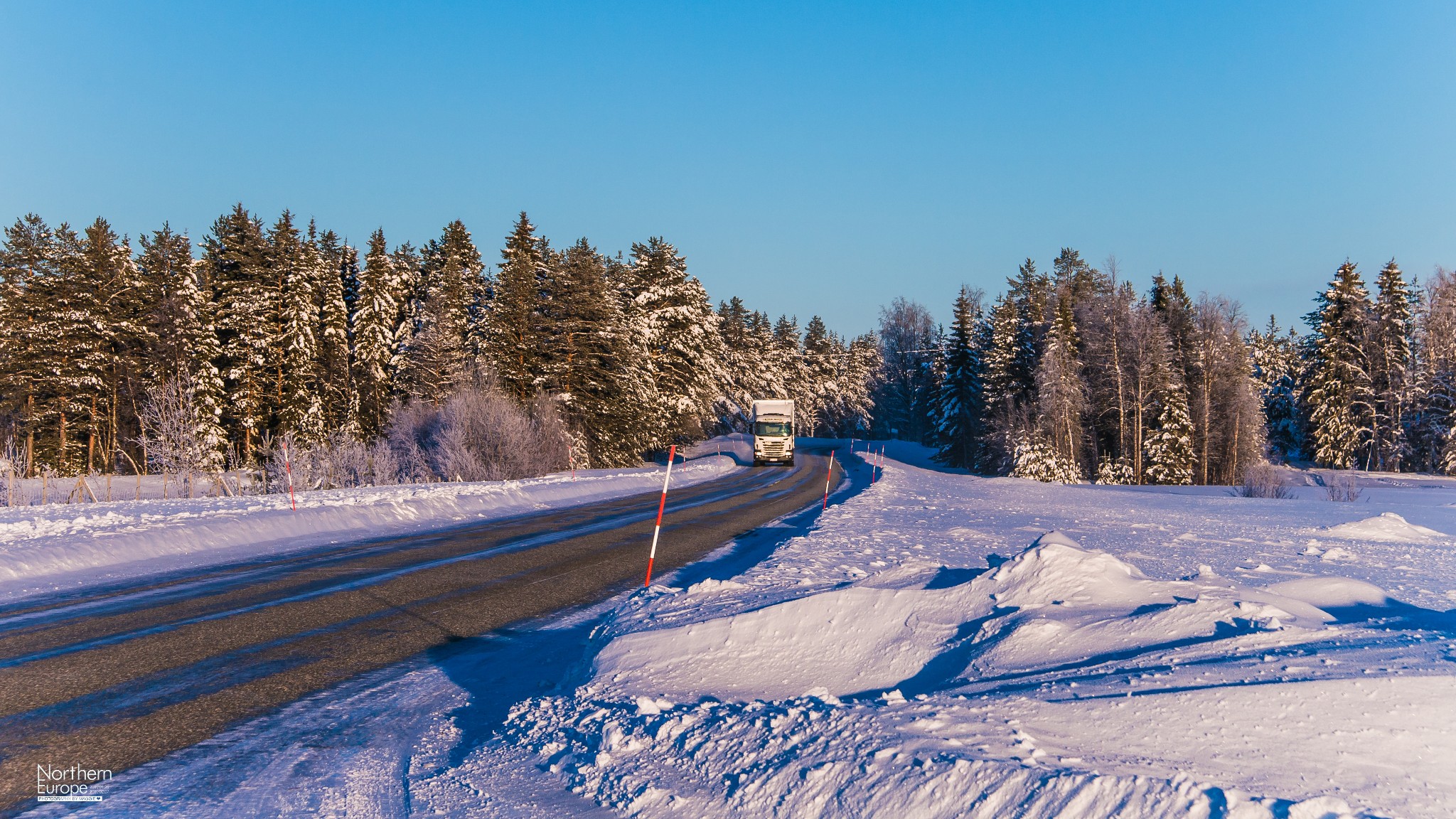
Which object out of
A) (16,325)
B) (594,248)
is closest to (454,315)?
(594,248)

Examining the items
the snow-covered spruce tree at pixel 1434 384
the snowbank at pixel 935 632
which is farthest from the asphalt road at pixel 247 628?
the snow-covered spruce tree at pixel 1434 384

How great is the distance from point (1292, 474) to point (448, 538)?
44243 millimetres

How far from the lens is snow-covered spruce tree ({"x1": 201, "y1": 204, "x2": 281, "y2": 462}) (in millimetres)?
43812

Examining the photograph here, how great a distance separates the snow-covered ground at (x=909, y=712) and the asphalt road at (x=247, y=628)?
530mm

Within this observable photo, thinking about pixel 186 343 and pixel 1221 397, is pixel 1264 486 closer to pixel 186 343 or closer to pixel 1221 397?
pixel 1221 397

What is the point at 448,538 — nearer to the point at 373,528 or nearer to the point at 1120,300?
the point at 373,528

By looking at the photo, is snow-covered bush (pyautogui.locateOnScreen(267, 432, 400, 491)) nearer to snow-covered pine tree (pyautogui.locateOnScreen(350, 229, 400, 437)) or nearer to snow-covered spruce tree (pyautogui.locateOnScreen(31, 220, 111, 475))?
snow-covered pine tree (pyautogui.locateOnScreen(350, 229, 400, 437))

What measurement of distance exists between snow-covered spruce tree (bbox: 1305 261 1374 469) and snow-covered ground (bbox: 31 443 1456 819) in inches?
2069

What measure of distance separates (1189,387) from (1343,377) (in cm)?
1096

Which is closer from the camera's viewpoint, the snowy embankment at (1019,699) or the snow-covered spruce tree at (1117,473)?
the snowy embankment at (1019,699)

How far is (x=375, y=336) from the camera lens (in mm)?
48125

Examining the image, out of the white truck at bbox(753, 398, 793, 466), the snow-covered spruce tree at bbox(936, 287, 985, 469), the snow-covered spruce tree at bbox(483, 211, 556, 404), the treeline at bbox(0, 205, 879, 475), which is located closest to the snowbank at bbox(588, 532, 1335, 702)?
the treeline at bbox(0, 205, 879, 475)

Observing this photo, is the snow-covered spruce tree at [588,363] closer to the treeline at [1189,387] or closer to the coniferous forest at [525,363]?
the coniferous forest at [525,363]

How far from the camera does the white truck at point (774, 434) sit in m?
47.8
